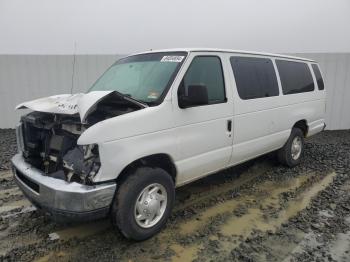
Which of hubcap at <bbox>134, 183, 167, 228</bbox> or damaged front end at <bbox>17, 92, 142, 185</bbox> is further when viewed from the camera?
hubcap at <bbox>134, 183, 167, 228</bbox>

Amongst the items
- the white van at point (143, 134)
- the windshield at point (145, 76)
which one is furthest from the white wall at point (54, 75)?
the windshield at point (145, 76)

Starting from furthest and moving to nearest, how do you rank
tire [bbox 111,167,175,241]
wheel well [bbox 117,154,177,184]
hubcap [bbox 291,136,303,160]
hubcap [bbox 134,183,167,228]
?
hubcap [bbox 291,136,303,160] → hubcap [bbox 134,183,167,228] → wheel well [bbox 117,154,177,184] → tire [bbox 111,167,175,241]

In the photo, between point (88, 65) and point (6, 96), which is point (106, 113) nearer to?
point (88, 65)

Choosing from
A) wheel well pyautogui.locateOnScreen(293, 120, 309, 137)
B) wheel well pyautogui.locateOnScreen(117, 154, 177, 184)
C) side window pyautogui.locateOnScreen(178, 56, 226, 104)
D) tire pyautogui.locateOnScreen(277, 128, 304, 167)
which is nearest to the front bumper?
wheel well pyautogui.locateOnScreen(117, 154, 177, 184)

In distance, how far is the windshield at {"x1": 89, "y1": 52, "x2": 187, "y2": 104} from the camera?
12.2 ft

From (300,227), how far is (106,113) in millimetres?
2711

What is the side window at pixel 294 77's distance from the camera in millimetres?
5543

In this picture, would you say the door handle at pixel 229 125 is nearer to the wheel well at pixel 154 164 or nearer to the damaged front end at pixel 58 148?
the wheel well at pixel 154 164

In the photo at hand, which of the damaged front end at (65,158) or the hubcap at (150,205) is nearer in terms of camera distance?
the damaged front end at (65,158)

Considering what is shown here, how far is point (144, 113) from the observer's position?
3.35 meters

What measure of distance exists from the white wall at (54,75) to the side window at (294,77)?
11.8 feet

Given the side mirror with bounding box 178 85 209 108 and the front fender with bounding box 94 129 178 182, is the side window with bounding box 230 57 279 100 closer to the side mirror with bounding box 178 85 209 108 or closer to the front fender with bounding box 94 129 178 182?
the side mirror with bounding box 178 85 209 108

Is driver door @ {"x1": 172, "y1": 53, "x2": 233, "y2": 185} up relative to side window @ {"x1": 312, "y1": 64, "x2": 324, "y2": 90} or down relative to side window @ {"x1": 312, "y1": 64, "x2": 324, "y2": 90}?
down

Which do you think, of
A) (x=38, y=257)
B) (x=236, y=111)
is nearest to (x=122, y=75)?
(x=236, y=111)
